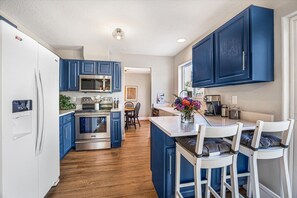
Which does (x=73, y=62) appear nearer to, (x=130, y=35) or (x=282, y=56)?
(x=130, y=35)

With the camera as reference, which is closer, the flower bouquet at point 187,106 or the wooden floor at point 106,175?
the flower bouquet at point 187,106

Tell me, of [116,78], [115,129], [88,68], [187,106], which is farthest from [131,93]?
[187,106]

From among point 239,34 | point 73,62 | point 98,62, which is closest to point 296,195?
point 239,34

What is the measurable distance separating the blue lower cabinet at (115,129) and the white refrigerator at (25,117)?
1620 millimetres

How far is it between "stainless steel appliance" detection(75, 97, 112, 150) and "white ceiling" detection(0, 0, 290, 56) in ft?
5.71

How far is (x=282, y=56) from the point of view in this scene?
1.49 m

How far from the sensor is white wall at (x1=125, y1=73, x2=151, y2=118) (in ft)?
26.0

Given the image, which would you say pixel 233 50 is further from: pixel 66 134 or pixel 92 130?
pixel 66 134

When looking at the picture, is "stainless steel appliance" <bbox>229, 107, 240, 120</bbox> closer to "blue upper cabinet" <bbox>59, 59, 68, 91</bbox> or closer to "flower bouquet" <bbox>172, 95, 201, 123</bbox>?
"flower bouquet" <bbox>172, 95, 201, 123</bbox>

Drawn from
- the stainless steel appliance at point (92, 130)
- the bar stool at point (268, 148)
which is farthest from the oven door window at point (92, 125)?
the bar stool at point (268, 148)

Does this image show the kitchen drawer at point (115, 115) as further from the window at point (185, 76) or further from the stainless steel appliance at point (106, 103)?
the window at point (185, 76)

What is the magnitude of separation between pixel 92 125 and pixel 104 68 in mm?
1478

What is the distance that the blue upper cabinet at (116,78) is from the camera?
3.84 m

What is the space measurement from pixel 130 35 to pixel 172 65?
2022 millimetres
